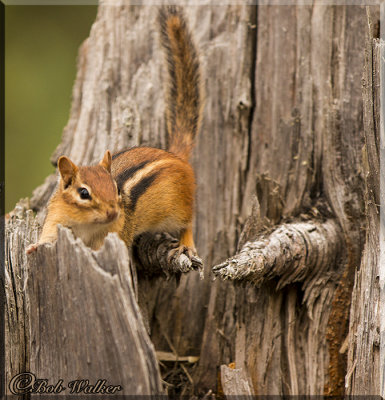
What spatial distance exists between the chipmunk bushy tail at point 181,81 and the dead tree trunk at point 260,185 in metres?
0.08

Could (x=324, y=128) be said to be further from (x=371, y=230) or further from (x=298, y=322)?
(x=298, y=322)

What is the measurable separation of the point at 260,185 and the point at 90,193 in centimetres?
85

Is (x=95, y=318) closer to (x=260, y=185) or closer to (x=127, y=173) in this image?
(x=127, y=173)

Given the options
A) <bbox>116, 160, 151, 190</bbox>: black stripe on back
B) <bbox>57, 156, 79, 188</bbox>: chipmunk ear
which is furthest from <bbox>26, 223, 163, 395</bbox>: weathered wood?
<bbox>116, 160, 151, 190</bbox>: black stripe on back

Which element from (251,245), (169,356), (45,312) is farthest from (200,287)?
(45,312)

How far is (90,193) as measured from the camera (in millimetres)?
2381

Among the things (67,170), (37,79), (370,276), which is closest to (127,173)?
(67,170)

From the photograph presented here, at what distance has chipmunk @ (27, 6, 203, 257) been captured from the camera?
7.93ft

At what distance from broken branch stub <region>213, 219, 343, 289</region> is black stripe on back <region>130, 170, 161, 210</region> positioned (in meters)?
0.51

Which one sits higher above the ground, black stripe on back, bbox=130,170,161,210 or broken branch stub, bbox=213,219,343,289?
black stripe on back, bbox=130,170,161,210

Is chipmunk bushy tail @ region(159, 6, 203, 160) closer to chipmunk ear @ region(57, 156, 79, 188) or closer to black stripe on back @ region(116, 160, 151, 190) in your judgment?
black stripe on back @ region(116, 160, 151, 190)

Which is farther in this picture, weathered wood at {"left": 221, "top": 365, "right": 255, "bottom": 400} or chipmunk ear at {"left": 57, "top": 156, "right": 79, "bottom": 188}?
chipmunk ear at {"left": 57, "top": 156, "right": 79, "bottom": 188}

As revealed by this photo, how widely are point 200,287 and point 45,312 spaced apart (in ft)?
3.61

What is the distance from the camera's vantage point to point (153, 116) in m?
3.22
